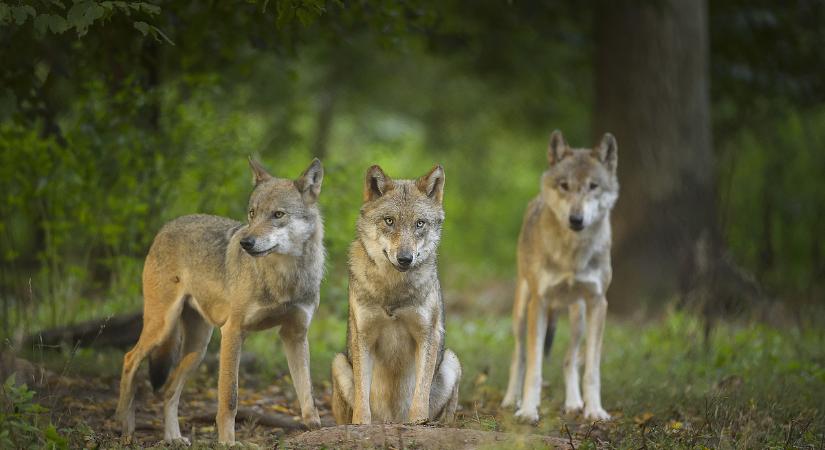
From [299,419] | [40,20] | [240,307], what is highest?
[40,20]

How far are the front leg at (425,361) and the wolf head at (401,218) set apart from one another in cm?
45

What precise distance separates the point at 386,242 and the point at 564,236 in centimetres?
249

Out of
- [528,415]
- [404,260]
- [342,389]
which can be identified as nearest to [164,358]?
[342,389]

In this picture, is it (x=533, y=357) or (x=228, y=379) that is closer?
(x=228, y=379)

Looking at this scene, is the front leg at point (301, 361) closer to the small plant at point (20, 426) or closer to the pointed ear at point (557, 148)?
the small plant at point (20, 426)

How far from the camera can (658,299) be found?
12727 mm

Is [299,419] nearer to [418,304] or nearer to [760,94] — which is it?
[418,304]

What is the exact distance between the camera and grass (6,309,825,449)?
6.02m

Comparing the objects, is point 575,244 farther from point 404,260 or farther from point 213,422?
point 213,422

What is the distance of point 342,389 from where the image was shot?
6422 millimetres

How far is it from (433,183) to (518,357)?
260cm

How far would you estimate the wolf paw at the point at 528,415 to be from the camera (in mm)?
7184

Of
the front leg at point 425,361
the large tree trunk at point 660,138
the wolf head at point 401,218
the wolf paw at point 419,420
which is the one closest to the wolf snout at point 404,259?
the wolf head at point 401,218

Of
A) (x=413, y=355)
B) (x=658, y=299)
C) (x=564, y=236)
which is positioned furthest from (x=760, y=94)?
(x=413, y=355)
